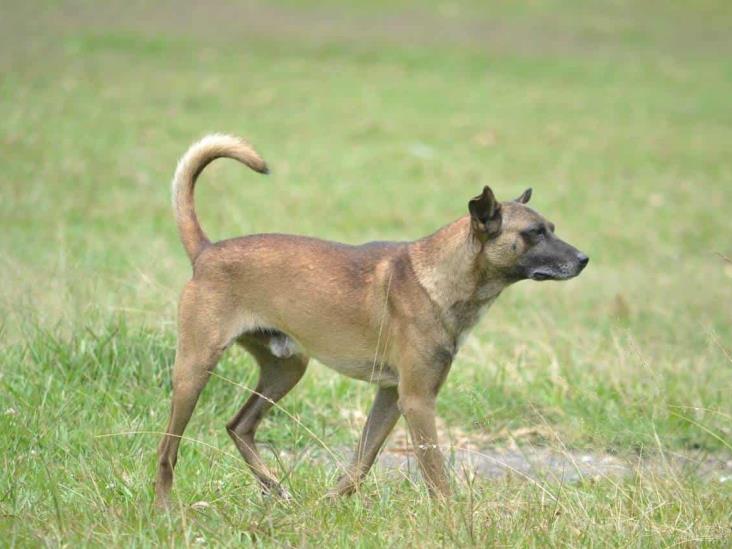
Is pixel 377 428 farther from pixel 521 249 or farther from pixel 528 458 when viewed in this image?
pixel 521 249

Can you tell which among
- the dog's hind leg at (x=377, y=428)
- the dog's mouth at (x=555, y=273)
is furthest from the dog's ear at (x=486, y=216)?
the dog's hind leg at (x=377, y=428)

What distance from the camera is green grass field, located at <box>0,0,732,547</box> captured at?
184 inches

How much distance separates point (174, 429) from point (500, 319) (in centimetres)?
494

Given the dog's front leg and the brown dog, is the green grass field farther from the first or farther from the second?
the brown dog

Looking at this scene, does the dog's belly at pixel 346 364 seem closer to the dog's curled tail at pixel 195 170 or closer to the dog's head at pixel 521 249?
the dog's curled tail at pixel 195 170

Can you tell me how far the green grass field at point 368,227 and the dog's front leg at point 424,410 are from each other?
0.43 feet

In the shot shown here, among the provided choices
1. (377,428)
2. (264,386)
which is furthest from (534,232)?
(264,386)

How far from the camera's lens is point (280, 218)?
485 inches

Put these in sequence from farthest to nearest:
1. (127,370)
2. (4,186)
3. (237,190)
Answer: (237,190), (4,186), (127,370)

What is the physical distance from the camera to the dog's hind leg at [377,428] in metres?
5.32

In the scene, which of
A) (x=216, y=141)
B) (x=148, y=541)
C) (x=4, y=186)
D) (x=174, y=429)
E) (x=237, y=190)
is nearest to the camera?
(x=148, y=541)

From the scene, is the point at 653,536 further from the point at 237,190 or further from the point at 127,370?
the point at 237,190

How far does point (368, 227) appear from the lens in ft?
41.1

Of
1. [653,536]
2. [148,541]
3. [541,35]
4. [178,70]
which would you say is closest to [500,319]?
[653,536]
